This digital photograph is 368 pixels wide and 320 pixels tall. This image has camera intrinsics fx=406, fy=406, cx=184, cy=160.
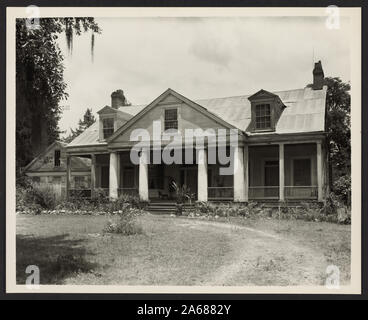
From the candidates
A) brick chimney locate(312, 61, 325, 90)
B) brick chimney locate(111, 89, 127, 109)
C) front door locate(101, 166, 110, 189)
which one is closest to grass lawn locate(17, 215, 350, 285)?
brick chimney locate(312, 61, 325, 90)

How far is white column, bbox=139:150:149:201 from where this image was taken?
20.5m

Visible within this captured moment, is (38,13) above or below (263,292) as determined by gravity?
above

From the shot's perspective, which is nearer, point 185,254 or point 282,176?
point 185,254

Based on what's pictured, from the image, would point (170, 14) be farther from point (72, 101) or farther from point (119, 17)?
point (72, 101)

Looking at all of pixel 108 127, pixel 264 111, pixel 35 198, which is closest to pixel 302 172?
pixel 264 111

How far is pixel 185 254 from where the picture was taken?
1054cm

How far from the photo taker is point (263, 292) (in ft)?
27.9

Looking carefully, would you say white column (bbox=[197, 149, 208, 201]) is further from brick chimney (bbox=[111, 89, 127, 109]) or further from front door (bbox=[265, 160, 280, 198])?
brick chimney (bbox=[111, 89, 127, 109])

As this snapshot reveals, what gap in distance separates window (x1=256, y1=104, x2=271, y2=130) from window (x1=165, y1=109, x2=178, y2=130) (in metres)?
4.06

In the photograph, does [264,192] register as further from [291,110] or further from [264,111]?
[291,110]

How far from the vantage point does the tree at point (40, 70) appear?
9875mm

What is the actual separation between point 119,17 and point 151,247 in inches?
239

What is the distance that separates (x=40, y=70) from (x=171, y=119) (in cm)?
1058
